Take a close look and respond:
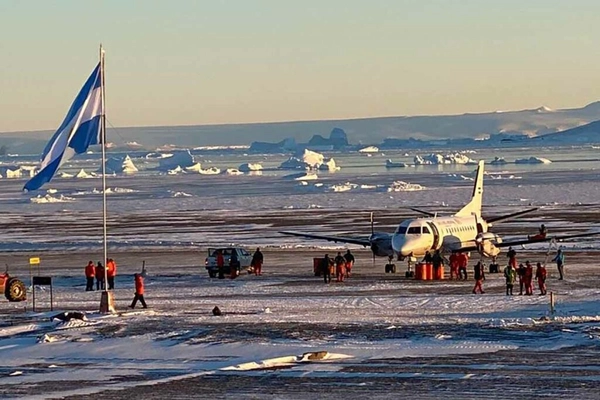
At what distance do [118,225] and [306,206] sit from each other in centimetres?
1914

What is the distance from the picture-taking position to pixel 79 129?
31062mm

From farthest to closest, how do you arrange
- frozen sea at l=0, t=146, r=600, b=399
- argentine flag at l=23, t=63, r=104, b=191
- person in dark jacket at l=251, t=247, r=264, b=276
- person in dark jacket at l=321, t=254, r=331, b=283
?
person in dark jacket at l=251, t=247, r=264, b=276 < person in dark jacket at l=321, t=254, r=331, b=283 < argentine flag at l=23, t=63, r=104, b=191 < frozen sea at l=0, t=146, r=600, b=399

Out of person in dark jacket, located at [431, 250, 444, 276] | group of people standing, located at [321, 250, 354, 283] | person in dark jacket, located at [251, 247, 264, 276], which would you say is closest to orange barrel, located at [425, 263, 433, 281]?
person in dark jacket, located at [431, 250, 444, 276]

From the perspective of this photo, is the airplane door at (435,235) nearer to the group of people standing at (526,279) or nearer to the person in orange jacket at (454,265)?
the person in orange jacket at (454,265)

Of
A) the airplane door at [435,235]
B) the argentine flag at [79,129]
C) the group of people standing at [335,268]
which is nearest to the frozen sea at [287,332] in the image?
the group of people standing at [335,268]

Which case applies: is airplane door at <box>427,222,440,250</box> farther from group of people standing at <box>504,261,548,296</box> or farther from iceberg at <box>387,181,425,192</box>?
iceberg at <box>387,181,425,192</box>

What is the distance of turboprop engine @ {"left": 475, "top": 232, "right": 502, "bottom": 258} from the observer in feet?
155

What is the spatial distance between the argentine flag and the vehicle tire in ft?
22.2

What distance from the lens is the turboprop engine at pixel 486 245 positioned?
47.3 meters

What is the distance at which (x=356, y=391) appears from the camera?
66.4ft

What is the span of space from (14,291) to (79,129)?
7647mm

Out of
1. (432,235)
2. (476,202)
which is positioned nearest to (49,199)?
(476,202)

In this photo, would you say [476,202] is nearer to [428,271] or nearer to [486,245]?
[486,245]

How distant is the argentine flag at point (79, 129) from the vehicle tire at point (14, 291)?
22.2ft
